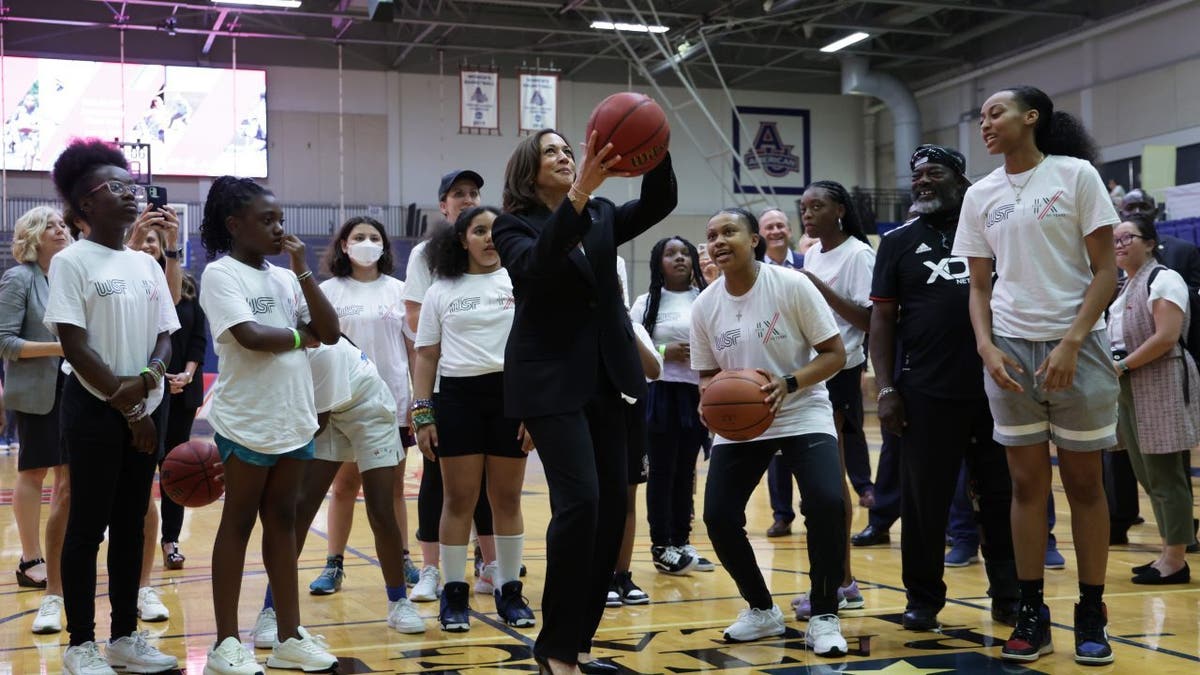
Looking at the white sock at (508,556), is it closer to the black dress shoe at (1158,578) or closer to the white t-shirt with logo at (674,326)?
the white t-shirt with logo at (674,326)

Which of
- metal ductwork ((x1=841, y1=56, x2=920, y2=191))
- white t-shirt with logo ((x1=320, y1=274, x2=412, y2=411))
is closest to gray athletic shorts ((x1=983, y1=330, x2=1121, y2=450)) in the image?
white t-shirt with logo ((x1=320, y1=274, x2=412, y2=411))

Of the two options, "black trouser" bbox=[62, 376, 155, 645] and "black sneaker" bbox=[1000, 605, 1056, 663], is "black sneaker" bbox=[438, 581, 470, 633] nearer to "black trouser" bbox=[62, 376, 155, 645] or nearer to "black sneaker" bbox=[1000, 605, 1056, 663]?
"black trouser" bbox=[62, 376, 155, 645]

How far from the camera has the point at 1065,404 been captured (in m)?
4.16

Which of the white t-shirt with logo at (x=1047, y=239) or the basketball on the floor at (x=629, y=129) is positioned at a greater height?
the basketball on the floor at (x=629, y=129)

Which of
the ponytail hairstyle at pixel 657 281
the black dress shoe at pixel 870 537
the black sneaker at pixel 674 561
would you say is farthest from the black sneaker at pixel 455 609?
the black dress shoe at pixel 870 537

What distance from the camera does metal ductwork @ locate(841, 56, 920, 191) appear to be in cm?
2686

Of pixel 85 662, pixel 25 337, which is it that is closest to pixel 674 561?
pixel 85 662

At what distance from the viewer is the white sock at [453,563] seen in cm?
498

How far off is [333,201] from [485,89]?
15.5 ft

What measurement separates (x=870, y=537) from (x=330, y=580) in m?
3.28

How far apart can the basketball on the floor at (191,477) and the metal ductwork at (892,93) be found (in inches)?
949

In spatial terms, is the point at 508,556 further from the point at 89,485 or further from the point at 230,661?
the point at 89,485

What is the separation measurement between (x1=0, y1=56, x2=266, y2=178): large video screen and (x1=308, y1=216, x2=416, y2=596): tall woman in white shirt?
18.3 m

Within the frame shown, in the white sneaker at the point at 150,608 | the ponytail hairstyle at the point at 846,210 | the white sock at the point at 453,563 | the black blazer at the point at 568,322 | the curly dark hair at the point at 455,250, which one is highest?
the ponytail hairstyle at the point at 846,210
